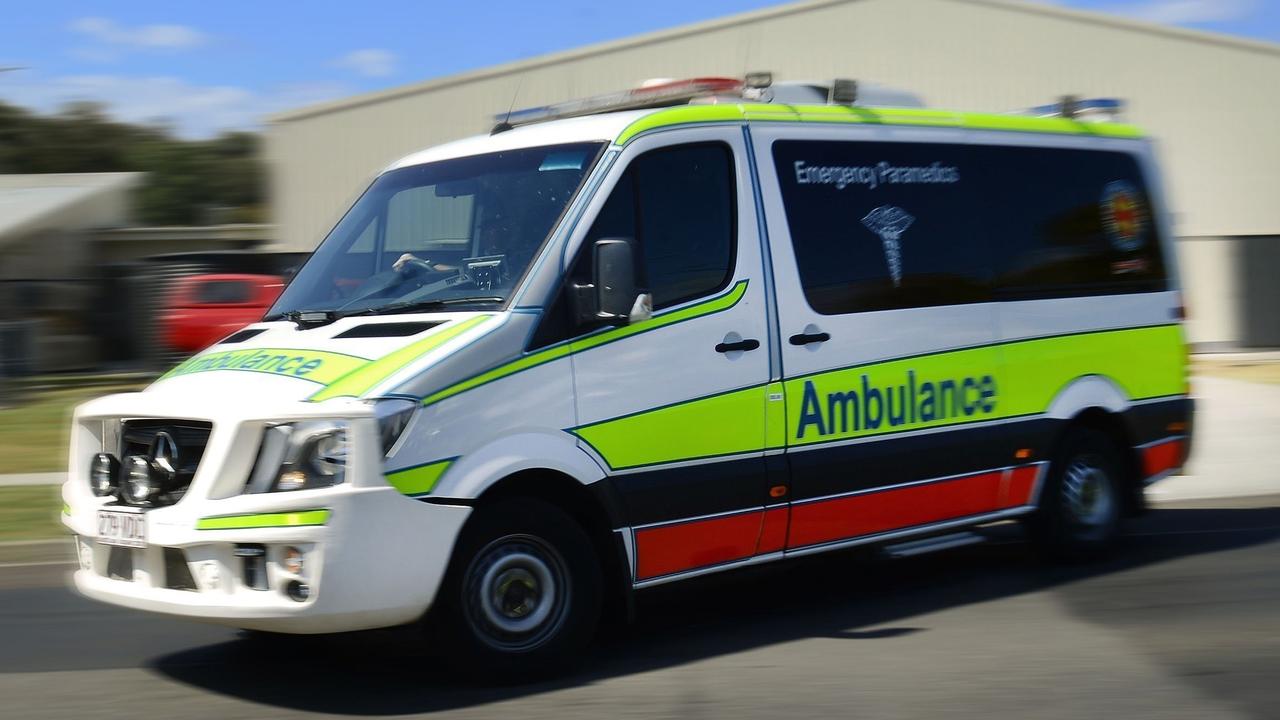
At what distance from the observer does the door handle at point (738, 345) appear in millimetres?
6297

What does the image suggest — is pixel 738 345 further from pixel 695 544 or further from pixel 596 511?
pixel 596 511

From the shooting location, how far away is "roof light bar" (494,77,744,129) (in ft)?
22.1

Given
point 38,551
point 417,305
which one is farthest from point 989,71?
point 417,305

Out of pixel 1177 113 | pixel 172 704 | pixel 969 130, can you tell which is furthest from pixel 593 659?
pixel 1177 113

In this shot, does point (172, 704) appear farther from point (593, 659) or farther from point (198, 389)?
point (593, 659)

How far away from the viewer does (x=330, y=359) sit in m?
5.59

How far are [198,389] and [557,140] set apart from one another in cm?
186

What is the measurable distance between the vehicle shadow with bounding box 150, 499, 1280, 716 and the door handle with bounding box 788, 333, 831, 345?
1.35 m

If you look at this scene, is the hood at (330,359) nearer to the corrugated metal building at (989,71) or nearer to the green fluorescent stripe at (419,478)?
the green fluorescent stripe at (419,478)

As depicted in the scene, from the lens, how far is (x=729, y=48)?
2716 centimetres

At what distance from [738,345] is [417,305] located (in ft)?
4.61

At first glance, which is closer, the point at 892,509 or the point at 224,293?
the point at 892,509

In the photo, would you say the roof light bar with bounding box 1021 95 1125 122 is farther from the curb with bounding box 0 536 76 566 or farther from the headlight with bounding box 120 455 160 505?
Result: the curb with bounding box 0 536 76 566

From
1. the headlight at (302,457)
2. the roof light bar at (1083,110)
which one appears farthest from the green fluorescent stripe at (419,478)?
the roof light bar at (1083,110)
